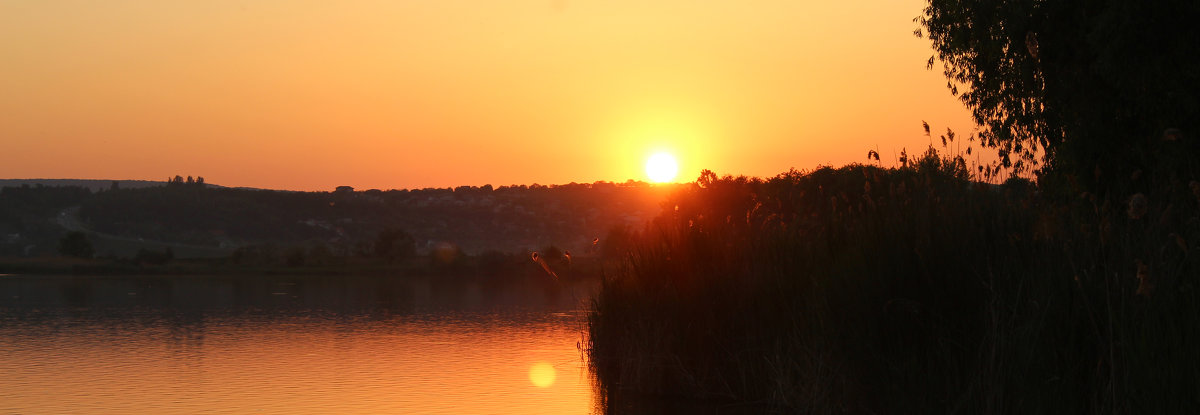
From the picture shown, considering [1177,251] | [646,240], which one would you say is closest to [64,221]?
[646,240]

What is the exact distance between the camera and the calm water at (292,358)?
15422 millimetres

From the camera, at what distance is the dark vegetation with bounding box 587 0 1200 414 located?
8422 millimetres

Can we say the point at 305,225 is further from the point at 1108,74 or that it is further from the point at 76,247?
the point at 1108,74

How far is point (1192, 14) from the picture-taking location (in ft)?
48.5

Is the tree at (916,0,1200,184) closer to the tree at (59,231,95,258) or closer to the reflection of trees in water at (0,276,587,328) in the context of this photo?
the reflection of trees in water at (0,276,587,328)

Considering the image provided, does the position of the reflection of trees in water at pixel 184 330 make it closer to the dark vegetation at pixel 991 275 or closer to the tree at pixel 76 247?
the dark vegetation at pixel 991 275

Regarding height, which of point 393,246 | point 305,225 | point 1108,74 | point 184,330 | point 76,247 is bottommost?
Result: point 184,330

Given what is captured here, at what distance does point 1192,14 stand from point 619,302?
9.16 meters

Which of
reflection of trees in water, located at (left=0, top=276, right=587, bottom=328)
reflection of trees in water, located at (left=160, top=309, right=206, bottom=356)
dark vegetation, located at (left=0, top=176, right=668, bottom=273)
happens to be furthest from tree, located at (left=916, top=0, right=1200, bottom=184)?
dark vegetation, located at (left=0, top=176, right=668, bottom=273)

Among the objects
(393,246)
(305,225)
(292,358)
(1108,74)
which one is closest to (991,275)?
(1108,74)

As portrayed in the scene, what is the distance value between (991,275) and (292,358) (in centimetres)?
1630

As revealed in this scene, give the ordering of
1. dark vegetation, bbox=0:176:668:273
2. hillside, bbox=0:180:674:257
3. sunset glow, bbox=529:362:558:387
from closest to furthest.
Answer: sunset glow, bbox=529:362:558:387, dark vegetation, bbox=0:176:668:273, hillside, bbox=0:180:674:257

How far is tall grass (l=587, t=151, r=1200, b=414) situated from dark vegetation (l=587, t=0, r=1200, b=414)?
0.9 inches

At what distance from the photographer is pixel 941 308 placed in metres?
10.1
